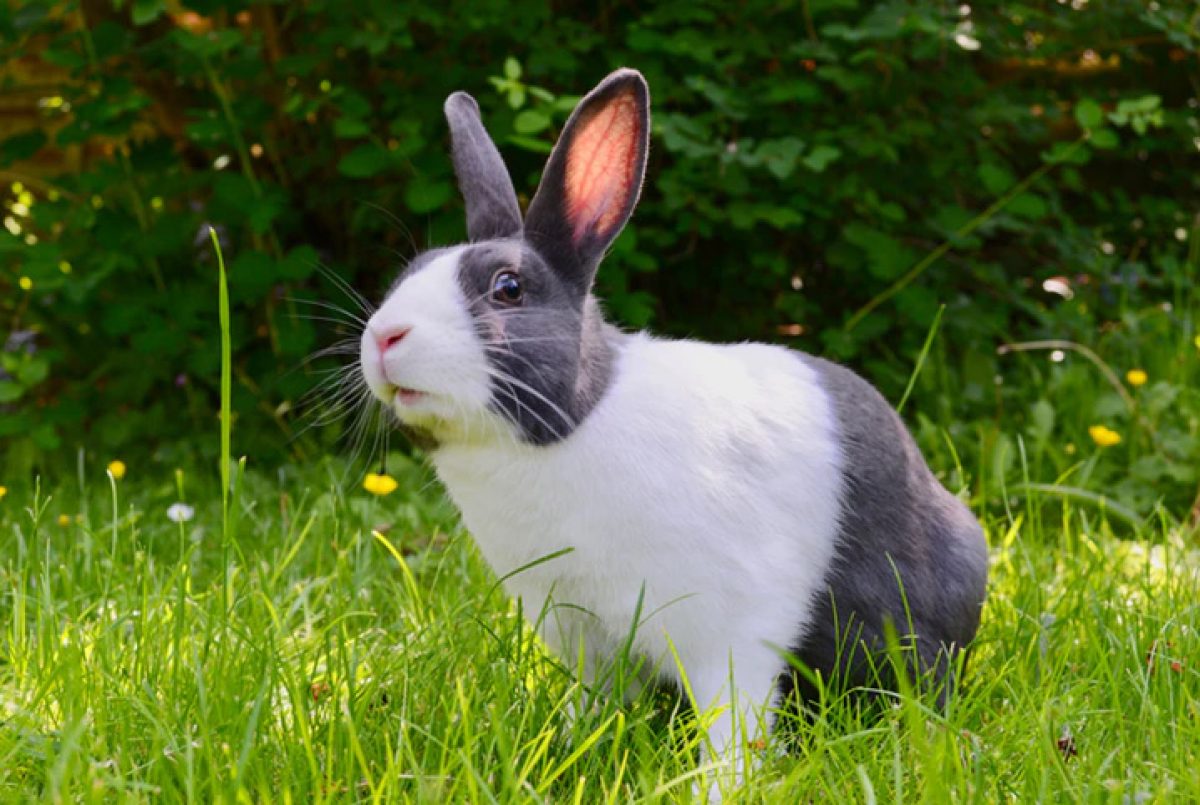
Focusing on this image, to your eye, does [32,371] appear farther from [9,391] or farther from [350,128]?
[350,128]

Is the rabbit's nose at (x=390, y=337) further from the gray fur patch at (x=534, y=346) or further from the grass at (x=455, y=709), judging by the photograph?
the grass at (x=455, y=709)

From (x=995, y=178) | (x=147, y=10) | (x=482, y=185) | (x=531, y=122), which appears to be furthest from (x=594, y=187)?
(x=995, y=178)

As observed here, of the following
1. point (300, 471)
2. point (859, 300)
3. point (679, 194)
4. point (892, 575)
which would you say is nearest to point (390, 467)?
point (300, 471)

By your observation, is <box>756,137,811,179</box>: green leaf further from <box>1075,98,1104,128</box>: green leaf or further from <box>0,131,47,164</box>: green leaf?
<box>0,131,47,164</box>: green leaf

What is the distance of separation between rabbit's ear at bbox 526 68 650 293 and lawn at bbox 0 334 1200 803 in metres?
0.60

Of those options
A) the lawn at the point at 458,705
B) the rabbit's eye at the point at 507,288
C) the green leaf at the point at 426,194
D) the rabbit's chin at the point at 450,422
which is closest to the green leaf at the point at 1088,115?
the lawn at the point at 458,705

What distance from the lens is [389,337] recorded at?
180 cm

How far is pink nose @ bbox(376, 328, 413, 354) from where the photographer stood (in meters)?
1.80

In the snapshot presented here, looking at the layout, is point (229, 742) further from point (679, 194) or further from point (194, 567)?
point (679, 194)

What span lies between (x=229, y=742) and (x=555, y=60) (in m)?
2.40

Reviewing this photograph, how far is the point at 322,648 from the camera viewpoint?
6.57 feet

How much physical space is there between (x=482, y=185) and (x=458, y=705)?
83 centimetres

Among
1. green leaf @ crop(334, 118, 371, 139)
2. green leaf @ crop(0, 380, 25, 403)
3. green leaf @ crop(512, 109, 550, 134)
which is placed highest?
green leaf @ crop(512, 109, 550, 134)

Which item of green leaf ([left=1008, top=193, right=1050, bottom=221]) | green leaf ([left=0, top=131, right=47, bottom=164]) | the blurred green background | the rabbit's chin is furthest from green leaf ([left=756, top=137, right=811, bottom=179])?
green leaf ([left=0, top=131, right=47, bottom=164])
